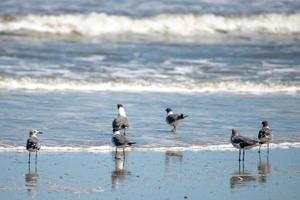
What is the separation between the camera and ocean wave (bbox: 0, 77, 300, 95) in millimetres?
22469

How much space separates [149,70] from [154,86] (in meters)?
2.51

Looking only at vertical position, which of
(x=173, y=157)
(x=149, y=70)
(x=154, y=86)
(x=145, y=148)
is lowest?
(x=173, y=157)

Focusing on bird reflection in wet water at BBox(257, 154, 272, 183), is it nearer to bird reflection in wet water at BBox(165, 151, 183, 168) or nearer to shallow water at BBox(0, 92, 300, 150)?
bird reflection in wet water at BBox(165, 151, 183, 168)

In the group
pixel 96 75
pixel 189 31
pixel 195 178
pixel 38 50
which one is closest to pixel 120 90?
pixel 96 75

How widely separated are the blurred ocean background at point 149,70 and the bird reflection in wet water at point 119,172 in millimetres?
781

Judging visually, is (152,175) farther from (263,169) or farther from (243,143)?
(243,143)

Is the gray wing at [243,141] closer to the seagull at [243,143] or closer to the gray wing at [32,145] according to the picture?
the seagull at [243,143]

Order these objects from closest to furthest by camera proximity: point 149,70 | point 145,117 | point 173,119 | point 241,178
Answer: point 241,178 < point 173,119 < point 145,117 < point 149,70

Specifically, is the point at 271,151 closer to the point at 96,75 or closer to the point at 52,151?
the point at 52,151

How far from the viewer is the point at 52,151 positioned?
1552cm

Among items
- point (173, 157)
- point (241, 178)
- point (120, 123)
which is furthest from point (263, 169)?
point (120, 123)

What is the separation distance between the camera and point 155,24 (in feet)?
114

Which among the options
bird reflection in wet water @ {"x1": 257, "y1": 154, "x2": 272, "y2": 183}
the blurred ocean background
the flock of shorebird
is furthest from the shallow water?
bird reflection in wet water @ {"x1": 257, "y1": 154, "x2": 272, "y2": 183}

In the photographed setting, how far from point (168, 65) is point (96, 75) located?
Result: 2995mm
